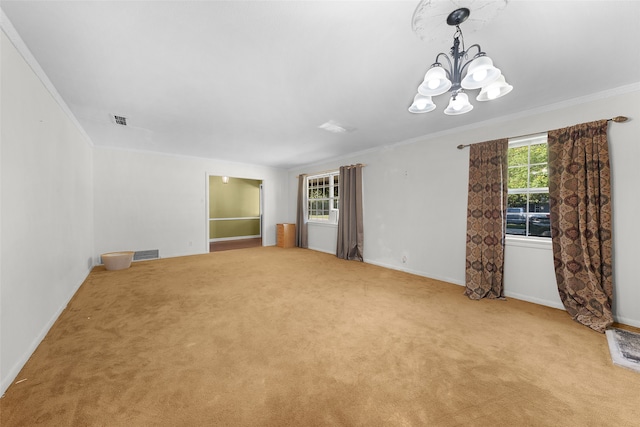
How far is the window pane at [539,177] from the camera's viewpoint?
2.88 m

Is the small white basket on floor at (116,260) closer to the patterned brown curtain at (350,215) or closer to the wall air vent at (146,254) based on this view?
the wall air vent at (146,254)

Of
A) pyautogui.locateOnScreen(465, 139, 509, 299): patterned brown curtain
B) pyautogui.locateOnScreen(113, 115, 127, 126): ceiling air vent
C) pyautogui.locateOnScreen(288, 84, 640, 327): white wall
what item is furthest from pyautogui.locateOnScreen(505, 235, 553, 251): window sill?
pyautogui.locateOnScreen(113, 115, 127, 126): ceiling air vent

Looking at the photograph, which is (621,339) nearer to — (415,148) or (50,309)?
(415,148)

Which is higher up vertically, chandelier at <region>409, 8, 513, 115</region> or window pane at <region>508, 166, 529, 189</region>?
chandelier at <region>409, 8, 513, 115</region>

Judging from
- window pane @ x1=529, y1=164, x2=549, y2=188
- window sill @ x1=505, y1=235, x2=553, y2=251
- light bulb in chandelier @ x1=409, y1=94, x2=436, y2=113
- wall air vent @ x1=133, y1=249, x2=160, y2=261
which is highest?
light bulb in chandelier @ x1=409, y1=94, x2=436, y2=113

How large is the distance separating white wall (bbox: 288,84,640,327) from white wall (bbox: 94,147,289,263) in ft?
11.5

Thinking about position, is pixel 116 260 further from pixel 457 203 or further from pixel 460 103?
pixel 457 203

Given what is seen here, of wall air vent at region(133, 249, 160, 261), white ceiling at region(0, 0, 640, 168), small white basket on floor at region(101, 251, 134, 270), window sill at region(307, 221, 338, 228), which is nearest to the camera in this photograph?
white ceiling at region(0, 0, 640, 168)

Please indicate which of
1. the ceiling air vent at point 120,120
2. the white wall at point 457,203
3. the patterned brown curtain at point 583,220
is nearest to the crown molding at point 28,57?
the ceiling air vent at point 120,120

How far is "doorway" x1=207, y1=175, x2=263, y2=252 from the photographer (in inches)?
303

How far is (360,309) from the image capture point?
262 cm

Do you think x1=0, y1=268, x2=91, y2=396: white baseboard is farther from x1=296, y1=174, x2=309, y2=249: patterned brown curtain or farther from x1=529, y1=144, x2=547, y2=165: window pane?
x1=529, y1=144, x2=547, y2=165: window pane

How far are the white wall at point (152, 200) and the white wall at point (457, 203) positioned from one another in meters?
3.52

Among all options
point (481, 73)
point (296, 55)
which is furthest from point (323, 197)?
point (481, 73)
